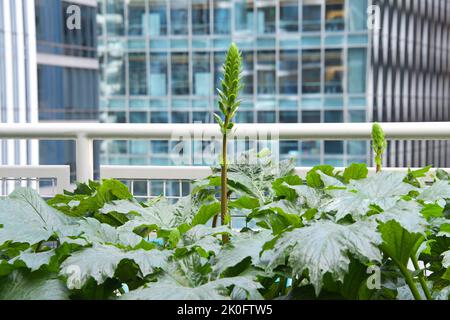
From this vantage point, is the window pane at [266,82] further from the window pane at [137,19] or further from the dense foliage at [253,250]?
the dense foliage at [253,250]

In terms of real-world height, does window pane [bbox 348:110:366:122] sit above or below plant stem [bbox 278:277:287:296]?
below

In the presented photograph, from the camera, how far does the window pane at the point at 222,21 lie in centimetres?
3606

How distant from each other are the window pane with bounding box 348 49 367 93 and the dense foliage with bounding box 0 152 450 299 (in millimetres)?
34104

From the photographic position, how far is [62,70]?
96.0 feet

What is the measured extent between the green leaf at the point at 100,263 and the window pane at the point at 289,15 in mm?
35140

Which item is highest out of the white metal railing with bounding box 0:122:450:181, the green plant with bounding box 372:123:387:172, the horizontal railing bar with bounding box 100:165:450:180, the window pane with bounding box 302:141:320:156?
the green plant with bounding box 372:123:387:172


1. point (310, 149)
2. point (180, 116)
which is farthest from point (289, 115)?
point (180, 116)

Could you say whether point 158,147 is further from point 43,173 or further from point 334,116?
point 43,173

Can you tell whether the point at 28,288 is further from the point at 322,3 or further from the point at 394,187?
the point at 322,3

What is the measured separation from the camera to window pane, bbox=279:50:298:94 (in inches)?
1385

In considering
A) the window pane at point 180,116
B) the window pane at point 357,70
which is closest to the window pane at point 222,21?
the window pane at point 180,116

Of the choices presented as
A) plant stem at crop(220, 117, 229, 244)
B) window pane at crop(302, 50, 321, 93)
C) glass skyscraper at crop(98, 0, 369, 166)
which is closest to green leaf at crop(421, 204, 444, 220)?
plant stem at crop(220, 117, 229, 244)

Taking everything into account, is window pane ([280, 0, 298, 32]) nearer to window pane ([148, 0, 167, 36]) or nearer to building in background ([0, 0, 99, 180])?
window pane ([148, 0, 167, 36])
